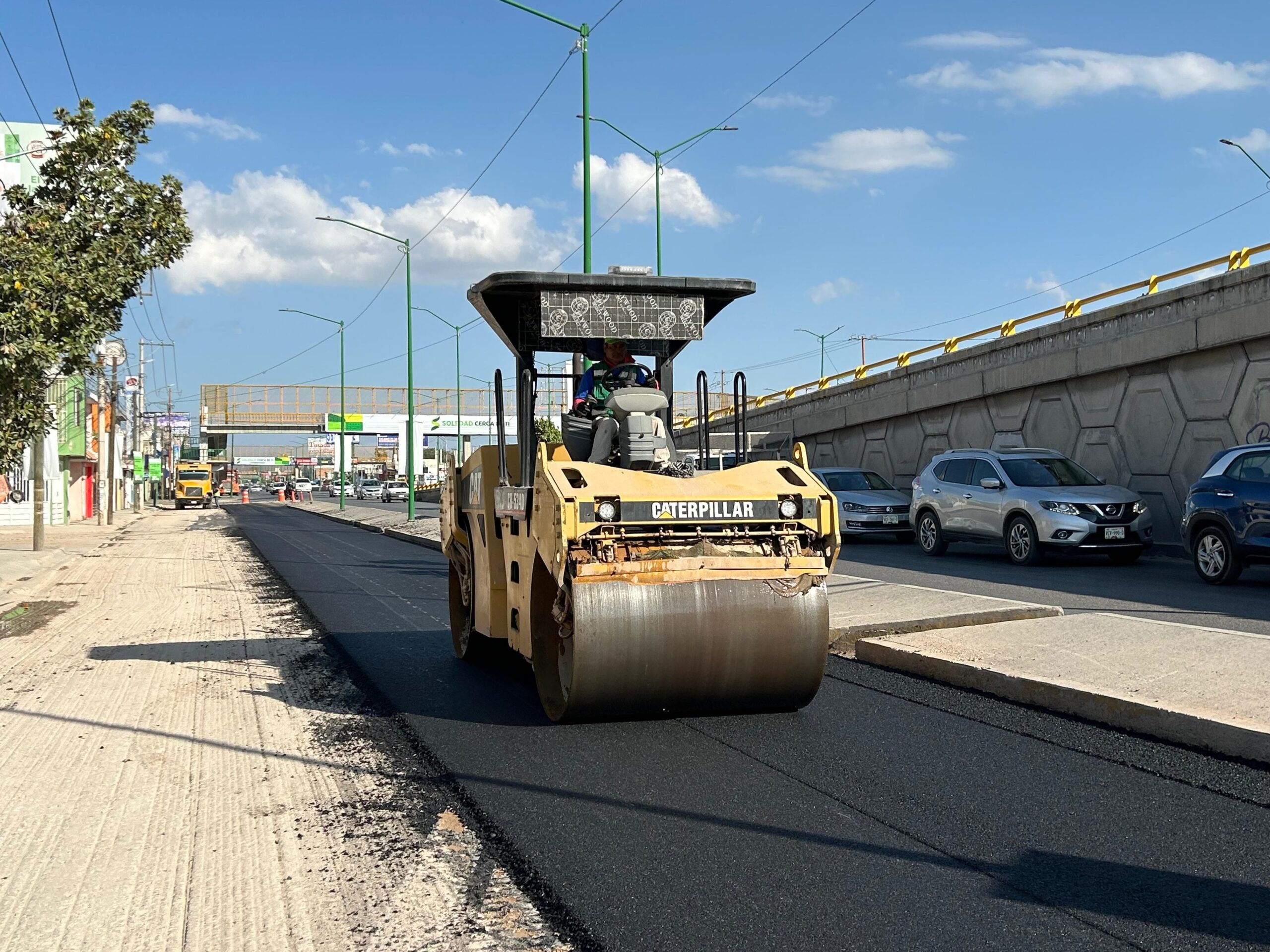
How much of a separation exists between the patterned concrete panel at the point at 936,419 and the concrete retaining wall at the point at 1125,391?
0.03 metres

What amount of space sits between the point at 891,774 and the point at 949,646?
3.05m

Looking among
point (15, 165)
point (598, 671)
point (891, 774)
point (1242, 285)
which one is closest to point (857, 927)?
point (891, 774)

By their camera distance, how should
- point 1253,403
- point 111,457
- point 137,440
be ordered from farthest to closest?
point 137,440 < point 111,457 < point 1253,403

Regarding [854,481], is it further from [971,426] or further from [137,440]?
[137,440]

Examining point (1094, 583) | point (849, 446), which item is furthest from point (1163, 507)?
point (849, 446)

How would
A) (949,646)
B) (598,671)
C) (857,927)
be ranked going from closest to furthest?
(857,927) < (598,671) < (949,646)

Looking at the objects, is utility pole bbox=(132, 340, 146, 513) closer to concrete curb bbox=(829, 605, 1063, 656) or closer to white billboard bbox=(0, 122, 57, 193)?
white billboard bbox=(0, 122, 57, 193)

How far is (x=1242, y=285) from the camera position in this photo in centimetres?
1819

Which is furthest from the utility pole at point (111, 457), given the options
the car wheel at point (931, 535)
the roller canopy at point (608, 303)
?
the roller canopy at point (608, 303)

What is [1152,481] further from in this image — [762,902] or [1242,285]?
→ [762,902]

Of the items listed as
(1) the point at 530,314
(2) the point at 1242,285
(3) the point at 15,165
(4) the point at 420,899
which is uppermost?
(3) the point at 15,165

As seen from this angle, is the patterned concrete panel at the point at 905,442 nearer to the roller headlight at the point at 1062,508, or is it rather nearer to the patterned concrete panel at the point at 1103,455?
the patterned concrete panel at the point at 1103,455

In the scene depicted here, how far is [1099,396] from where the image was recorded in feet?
71.3

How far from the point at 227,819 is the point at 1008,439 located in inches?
848
